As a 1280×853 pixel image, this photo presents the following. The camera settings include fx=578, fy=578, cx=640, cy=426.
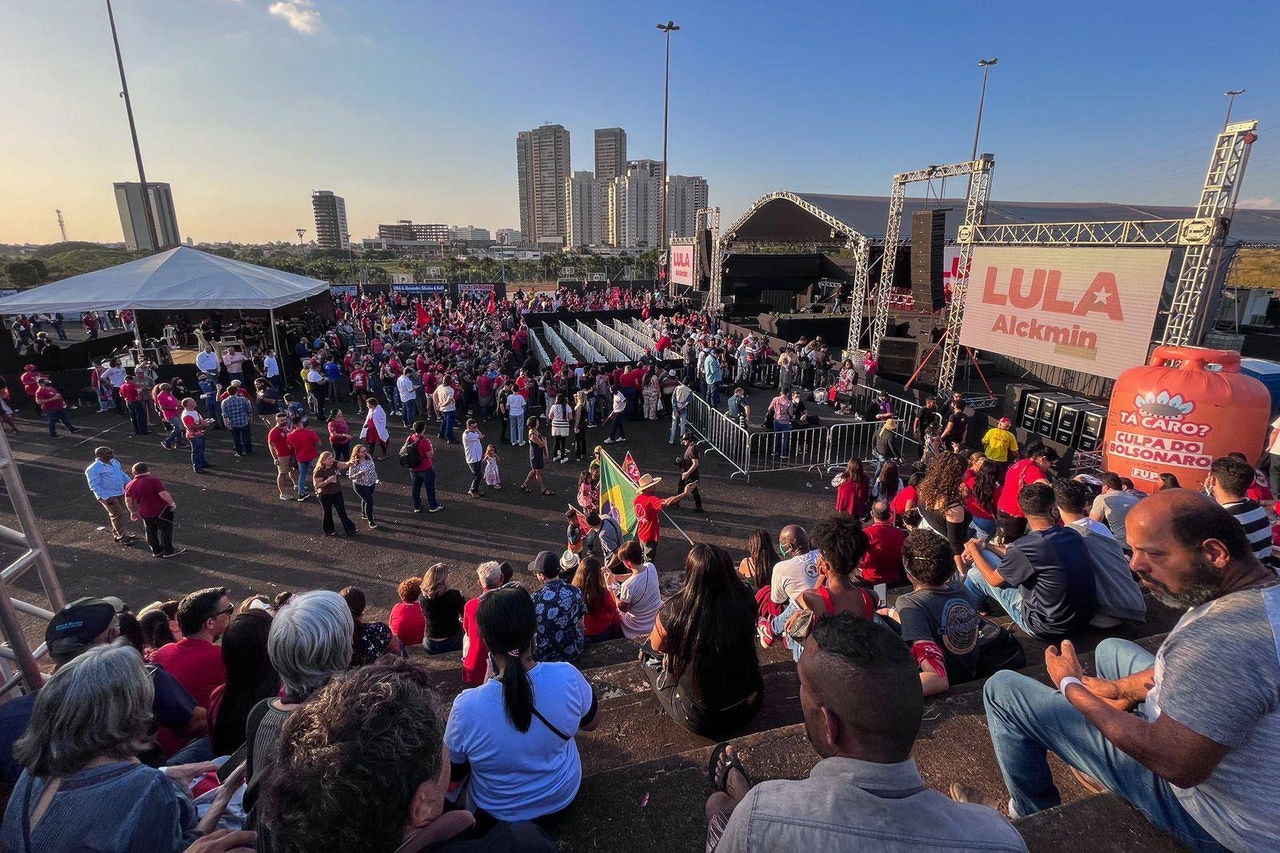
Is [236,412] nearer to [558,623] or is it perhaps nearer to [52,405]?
[52,405]

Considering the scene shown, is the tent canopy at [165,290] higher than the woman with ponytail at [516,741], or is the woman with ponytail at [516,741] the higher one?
the tent canopy at [165,290]

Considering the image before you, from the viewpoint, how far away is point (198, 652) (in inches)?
143

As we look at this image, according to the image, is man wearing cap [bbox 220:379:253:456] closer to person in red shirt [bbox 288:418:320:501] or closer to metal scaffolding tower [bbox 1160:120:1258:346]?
person in red shirt [bbox 288:418:320:501]

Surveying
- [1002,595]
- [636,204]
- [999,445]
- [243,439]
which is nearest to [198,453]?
[243,439]

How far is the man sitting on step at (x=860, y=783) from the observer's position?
1.29 m

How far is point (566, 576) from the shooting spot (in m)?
6.45

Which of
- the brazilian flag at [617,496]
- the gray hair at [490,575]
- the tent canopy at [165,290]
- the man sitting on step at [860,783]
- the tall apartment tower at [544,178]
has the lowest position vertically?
the brazilian flag at [617,496]

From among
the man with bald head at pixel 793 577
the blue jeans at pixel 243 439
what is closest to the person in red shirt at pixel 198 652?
the man with bald head at pixel 793 577

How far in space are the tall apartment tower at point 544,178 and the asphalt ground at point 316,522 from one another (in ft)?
532

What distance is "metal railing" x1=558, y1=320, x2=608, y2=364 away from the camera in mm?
18983

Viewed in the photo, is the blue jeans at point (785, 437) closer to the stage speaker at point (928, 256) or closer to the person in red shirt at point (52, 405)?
the stage speaker at point (928, 256)

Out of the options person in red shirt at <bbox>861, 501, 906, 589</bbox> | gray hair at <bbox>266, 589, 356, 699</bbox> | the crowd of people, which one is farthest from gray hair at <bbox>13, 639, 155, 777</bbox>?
person in red shirt at <bbox>861, 501, 906, 589</bbox>

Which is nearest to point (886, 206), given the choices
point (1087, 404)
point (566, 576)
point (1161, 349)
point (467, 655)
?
point (1087, 404)

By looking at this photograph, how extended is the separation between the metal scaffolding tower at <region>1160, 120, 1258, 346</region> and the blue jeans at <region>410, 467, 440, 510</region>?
13094 millimetres
